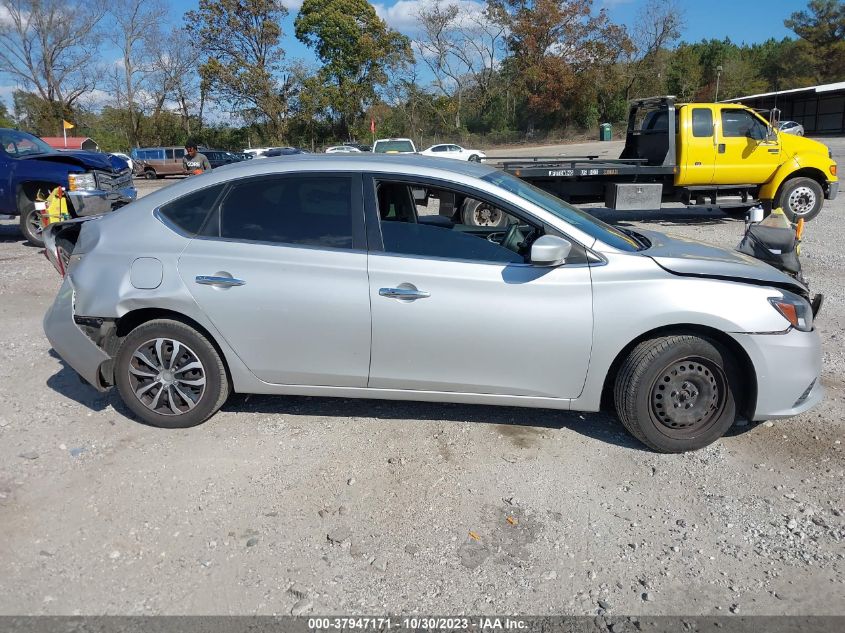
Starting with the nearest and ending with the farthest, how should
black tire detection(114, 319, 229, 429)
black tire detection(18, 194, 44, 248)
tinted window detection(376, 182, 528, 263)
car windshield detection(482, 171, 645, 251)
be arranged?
tinted window detection(376, 182, 528, 263) < car windshield detection(482, 171, 645, 251) < black tire detection(114, 319, 229, 429) < black tire detection(18, 194, 44, 248)

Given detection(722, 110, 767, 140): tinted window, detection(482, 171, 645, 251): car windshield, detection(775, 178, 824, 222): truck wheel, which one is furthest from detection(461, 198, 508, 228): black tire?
detection(775, 178, 824, 222): truck wheel

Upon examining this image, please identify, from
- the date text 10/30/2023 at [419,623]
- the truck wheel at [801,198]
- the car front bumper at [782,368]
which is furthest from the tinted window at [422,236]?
the truck wheel at [801,198]

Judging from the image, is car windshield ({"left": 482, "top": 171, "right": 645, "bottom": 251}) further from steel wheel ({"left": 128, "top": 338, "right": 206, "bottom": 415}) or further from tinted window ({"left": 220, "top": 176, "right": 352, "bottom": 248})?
steel wheel ({"left": 128, "top": 338, "right": 206, "bottom": 415})

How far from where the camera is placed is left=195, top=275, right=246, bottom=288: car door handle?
397 centimetres

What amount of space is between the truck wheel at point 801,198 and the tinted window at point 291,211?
11.2 meters

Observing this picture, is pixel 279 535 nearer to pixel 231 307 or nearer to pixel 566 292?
pixel 231 307

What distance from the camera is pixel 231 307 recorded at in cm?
398

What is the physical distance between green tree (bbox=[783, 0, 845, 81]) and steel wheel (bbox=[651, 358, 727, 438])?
2592 inches

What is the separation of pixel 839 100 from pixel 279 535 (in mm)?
51253

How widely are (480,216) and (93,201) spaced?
7.25 metres

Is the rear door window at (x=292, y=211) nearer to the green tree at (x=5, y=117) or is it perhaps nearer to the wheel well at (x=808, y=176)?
the wheel well at (x=808, y=176)

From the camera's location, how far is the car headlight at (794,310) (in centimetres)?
368

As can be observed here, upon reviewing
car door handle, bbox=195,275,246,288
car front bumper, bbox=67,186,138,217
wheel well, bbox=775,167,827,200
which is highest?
wheel well, bbox=775,167,827,200

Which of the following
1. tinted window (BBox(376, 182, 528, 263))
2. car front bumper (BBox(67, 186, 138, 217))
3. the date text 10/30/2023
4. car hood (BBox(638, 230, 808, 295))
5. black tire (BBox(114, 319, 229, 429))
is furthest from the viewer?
car front bumper (BBox(67, 186, 138, 217))
